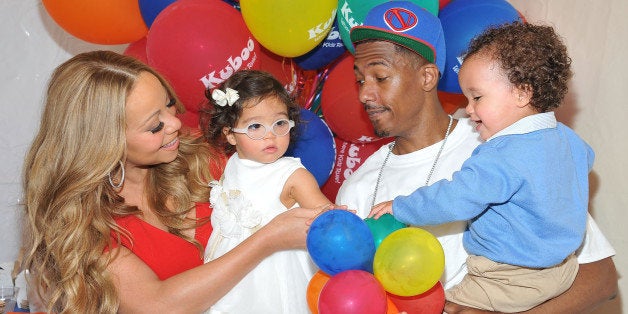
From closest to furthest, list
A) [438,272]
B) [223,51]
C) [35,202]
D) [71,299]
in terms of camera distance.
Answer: [438,272] < [71,299] < [35,202] < [223,51]

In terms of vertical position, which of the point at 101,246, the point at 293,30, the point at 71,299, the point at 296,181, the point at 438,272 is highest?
the point at 293,30

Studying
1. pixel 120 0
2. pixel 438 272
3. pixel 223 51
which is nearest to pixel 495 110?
pixel 438 272

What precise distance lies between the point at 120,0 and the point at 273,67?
677 millimetres

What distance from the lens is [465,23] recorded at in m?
2.45

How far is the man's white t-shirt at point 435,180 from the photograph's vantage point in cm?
206

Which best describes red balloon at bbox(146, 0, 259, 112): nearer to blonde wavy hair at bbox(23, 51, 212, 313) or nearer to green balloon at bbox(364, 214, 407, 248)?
blonde wavy hair at bbox(23, 51, 212, 313)

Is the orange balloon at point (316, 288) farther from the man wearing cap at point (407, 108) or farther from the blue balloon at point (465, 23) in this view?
the blue balloon at point (465, 23)

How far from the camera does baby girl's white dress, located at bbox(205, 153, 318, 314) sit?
6.98 feet

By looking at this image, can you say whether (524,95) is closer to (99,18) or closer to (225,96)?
(225,96)

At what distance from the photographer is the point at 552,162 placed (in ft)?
5.77

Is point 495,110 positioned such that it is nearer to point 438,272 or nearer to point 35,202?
point 438,272

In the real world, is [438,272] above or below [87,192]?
above

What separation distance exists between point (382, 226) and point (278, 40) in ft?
3.10

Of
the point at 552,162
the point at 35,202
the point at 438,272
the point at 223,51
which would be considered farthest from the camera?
the point at 223,51
